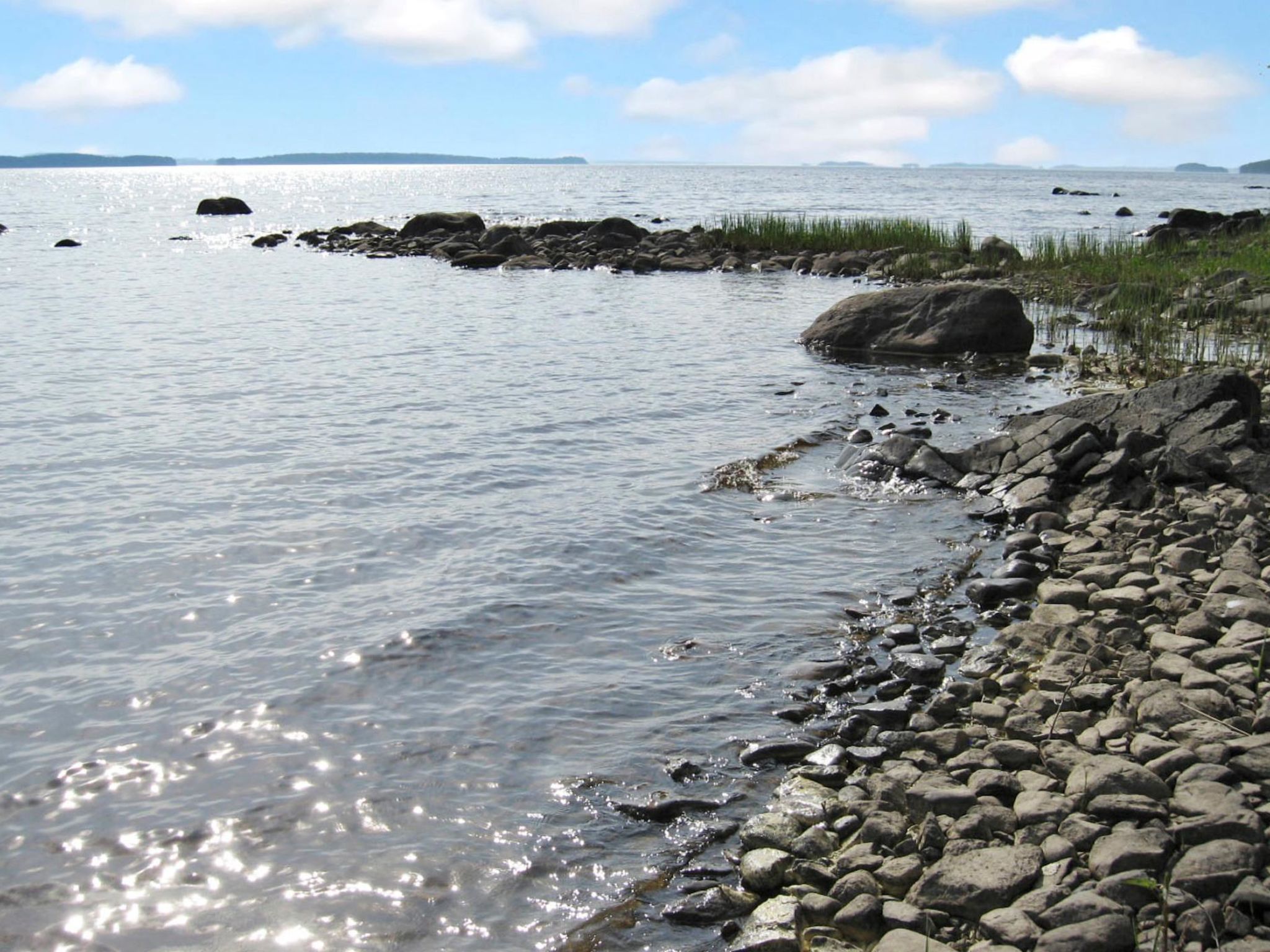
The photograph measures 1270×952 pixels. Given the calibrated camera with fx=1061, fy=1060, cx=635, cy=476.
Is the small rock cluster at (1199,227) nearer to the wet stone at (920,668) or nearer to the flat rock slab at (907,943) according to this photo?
the wet stone at (920,668)

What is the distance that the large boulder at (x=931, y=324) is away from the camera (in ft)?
69.7

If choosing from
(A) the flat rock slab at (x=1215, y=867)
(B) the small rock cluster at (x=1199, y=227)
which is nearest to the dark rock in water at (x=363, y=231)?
(B) the small rock cluster at (x=1199, y=227)

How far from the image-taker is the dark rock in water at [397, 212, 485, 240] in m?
50.8

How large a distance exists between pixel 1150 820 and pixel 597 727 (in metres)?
3.35

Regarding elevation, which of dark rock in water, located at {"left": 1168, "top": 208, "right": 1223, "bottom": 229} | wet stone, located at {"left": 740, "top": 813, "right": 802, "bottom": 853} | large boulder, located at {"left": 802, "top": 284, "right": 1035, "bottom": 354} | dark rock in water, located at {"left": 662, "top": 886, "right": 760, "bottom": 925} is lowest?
dark rock in water, located at {"left": 662, "top": 886, "right": 760, "bottom": 925}

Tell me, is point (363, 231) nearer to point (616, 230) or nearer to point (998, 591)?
point (616, 230)

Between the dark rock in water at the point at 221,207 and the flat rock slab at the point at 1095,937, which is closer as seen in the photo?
the flat rock slab at the point at 1095,937

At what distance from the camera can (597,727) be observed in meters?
7.02

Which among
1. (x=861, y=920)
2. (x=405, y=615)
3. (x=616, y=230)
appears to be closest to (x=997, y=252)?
(x=616, y=230)

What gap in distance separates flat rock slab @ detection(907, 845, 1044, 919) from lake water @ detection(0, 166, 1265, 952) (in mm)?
1076

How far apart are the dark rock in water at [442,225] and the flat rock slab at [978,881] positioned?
158 feet

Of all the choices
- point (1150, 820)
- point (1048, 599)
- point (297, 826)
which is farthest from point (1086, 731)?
point (297, 826)

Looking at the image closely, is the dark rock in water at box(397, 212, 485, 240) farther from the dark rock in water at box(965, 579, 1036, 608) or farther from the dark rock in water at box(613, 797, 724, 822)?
the dark rock in water at box(613, 797, 724, 822)

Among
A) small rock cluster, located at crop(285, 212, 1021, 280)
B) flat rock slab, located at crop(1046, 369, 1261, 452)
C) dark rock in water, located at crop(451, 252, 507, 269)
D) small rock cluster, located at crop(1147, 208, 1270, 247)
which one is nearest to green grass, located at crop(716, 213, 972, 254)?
small rock cluster, located at crop(285, 212, 1021, 280)
